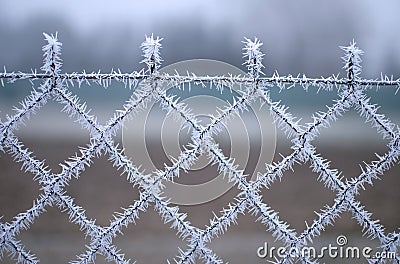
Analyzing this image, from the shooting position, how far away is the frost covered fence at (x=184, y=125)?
100cm

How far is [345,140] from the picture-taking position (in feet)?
22.9

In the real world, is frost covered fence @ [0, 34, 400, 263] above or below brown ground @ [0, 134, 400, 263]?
below

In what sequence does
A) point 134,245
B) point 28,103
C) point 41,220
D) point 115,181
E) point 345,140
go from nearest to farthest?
point 28,103 → point 134,245 → point 41,220 → point 115,181 → point 345,140

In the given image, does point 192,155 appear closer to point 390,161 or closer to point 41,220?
point 390,161

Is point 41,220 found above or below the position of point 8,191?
below

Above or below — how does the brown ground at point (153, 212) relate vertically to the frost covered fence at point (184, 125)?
above

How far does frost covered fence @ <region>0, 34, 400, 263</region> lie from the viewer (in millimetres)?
998

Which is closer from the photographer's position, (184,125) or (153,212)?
(184,125)

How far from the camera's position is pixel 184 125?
39.7 inches

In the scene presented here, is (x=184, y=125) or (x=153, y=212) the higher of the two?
(x=153, y=212)

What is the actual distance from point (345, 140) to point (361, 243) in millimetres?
3822

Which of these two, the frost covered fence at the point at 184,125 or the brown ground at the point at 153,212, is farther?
the brown ground at the point at 153,212

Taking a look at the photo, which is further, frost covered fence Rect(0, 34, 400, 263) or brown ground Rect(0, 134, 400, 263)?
brown ground Rect(0, 134, 400, 263)

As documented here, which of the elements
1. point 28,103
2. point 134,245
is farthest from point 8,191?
point 28,103
